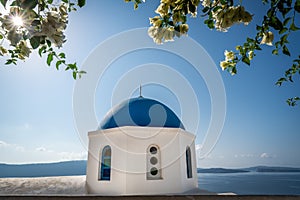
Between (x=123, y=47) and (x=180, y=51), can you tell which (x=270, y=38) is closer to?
(x=180, y=51)

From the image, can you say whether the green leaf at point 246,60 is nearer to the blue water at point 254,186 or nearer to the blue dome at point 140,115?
the blue water at point 254,186

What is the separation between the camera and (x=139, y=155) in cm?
751

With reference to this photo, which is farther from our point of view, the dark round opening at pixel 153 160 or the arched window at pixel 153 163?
the dark round opening at pixel 153 160

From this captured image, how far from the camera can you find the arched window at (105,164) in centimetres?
788

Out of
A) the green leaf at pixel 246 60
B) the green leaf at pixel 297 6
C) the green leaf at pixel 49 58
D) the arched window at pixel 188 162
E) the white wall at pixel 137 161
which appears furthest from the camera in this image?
the arched window at pixel 188 162

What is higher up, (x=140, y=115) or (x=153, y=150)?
(x=140, y=115)

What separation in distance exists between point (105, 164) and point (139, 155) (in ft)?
5.28

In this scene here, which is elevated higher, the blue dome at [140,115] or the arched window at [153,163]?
the blue dome at [140,115]

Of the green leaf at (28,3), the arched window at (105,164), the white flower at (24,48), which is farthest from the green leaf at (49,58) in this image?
the arched window at (105,164)

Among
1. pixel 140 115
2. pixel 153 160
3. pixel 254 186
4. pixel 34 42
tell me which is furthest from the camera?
pixel 254 186

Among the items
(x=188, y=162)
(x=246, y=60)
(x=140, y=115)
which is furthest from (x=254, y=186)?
(x=246, y=60)

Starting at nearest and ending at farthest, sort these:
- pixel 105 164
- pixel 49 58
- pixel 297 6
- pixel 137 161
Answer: pixel 297 6 < pixel 49 58 < pixel 137 161 < pixel 105 164

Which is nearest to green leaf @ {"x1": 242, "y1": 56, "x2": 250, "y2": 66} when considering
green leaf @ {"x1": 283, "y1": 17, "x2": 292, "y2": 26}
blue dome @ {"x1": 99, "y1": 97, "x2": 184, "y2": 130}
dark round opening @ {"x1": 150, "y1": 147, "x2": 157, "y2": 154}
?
green leaf @ {"x1": 283, "y1": 17, "x2": 292, "y2": 26}

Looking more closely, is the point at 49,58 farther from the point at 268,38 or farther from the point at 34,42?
the point at 268,38
